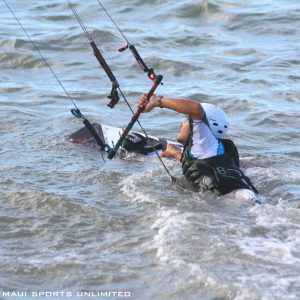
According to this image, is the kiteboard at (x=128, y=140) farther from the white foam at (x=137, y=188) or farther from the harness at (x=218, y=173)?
the harness at (x=218, y=173)

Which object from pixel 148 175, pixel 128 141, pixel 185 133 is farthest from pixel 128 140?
pixel 185 133

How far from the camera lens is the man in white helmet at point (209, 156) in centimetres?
803

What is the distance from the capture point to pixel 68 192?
8305 mm

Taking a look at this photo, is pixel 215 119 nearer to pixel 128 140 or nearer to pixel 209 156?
pixel 209 156

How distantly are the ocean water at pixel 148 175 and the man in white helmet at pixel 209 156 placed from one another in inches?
7.3

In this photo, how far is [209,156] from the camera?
8.20 metres

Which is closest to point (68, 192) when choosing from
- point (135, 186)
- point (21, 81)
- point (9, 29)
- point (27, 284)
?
point (135, 186)

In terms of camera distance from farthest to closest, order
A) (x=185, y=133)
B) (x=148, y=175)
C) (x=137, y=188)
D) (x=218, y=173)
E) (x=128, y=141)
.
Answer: (x=128, y=141)
(x=148, y=175)
(x=137, y=188)
(x=185, y=133)
(x=218, y=173)

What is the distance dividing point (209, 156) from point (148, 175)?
Result: 45.2 inches

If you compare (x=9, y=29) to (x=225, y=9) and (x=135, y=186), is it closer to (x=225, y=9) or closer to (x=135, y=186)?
(x=225, y=9)

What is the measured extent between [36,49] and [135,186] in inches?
348

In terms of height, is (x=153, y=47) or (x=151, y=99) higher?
(x=151, y=99)

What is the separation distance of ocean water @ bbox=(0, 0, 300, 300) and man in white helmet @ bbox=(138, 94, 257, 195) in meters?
0.19

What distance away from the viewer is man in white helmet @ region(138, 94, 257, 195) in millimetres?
8031
